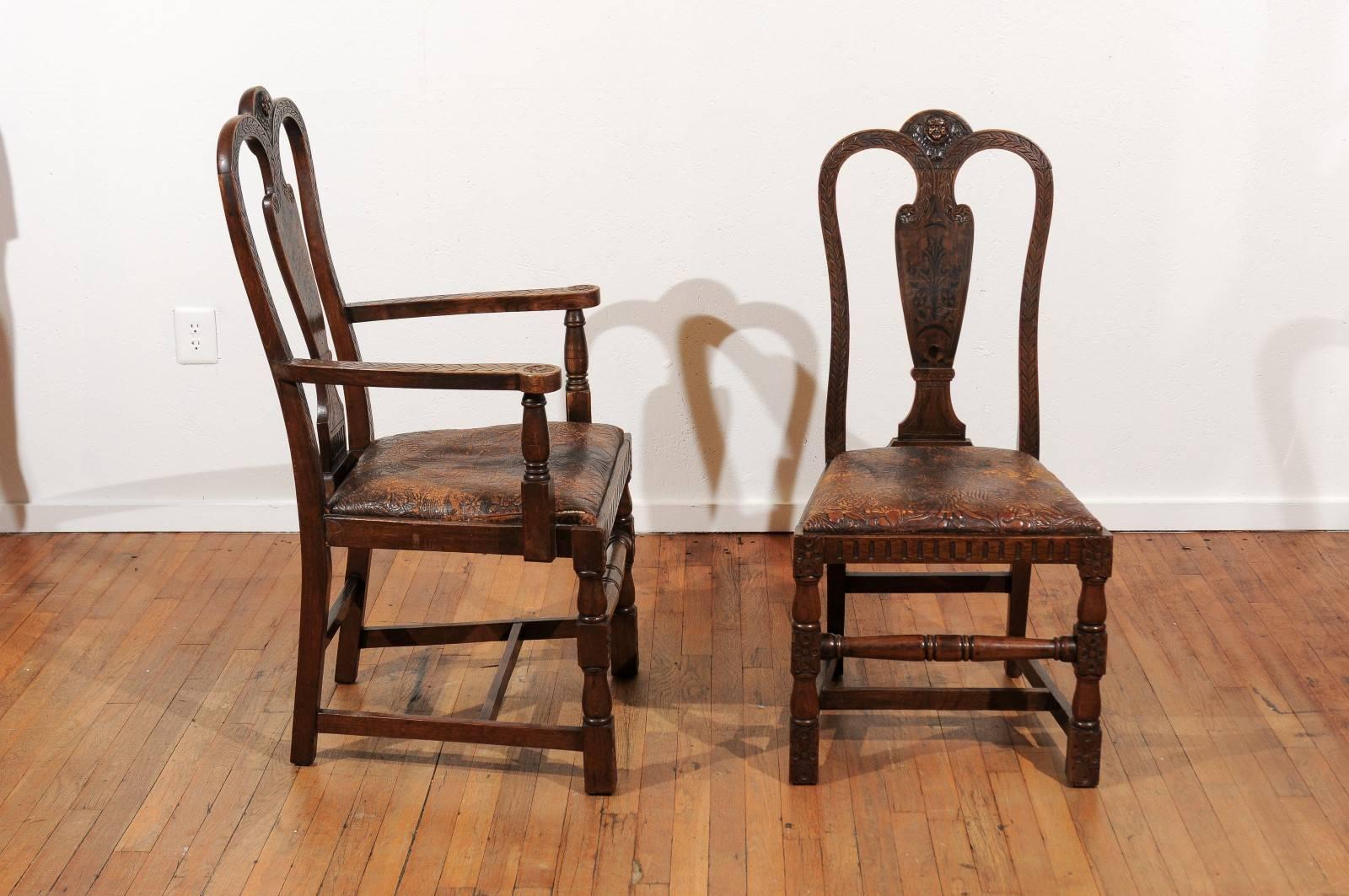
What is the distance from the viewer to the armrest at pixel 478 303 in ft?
7.70

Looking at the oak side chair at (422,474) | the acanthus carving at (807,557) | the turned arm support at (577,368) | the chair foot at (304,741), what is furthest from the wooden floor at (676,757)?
the turned arm support at (577,368)

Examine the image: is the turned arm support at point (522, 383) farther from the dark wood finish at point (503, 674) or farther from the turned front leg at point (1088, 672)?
the turned front leg at point (1088, 672)

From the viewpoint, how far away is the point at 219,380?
125 inches

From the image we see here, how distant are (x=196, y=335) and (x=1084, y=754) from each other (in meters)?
2.11

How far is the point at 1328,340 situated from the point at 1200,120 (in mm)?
582

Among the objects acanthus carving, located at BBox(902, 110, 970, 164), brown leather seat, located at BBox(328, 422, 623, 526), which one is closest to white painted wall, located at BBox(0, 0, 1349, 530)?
acanthus carving, located at BBox(902, 110, 970, 164)

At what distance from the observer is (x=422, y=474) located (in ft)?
6.98

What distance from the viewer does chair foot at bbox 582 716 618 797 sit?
82.1 inches

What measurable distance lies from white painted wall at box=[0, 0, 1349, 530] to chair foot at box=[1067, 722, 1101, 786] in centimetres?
114

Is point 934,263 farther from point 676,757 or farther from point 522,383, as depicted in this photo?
point 676,757

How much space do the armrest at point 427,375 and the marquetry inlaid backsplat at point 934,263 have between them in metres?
0.60

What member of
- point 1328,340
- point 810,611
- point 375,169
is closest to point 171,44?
point 375,169

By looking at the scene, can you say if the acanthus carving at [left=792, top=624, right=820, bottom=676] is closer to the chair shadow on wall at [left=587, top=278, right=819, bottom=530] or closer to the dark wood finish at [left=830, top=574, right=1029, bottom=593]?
the dark wood finish at [left=830, top=574, right=1029, bottom=593]

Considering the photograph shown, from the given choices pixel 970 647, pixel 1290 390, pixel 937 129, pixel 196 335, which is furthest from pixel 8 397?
pixel 1290 390
